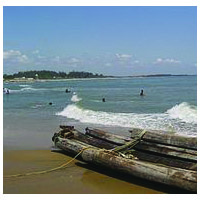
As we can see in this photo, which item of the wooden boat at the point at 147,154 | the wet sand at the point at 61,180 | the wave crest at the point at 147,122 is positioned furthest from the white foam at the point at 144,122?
the wet sand at the point at 61,180

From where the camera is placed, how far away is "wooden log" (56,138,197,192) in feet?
17.1

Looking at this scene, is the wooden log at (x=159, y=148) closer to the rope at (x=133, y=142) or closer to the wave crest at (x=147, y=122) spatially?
the rope at (x=133, y=142)

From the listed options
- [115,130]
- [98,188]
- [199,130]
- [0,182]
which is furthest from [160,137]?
[115,130]

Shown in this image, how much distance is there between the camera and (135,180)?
20.4ft

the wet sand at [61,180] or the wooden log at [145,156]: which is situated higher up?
the wooden log at [145,156]

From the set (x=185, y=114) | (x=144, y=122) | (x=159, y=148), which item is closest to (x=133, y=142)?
(x=159, y=148)

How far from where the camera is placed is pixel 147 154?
6.90 meters

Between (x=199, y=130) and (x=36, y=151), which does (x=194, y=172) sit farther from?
(x=36, y=151)

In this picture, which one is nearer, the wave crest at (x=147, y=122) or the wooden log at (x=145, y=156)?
the wooden log at (x=145, y=156)

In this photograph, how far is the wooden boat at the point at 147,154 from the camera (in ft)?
17.9

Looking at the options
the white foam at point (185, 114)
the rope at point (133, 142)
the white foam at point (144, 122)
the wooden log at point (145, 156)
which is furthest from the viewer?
the white foam at point (185, 114)

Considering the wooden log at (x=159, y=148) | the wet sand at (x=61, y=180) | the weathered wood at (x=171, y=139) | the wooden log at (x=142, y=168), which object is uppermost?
the weathered wood at (x=171, y=139)

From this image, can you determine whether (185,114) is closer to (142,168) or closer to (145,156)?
(145,156)

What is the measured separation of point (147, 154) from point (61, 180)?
5.74 feet
